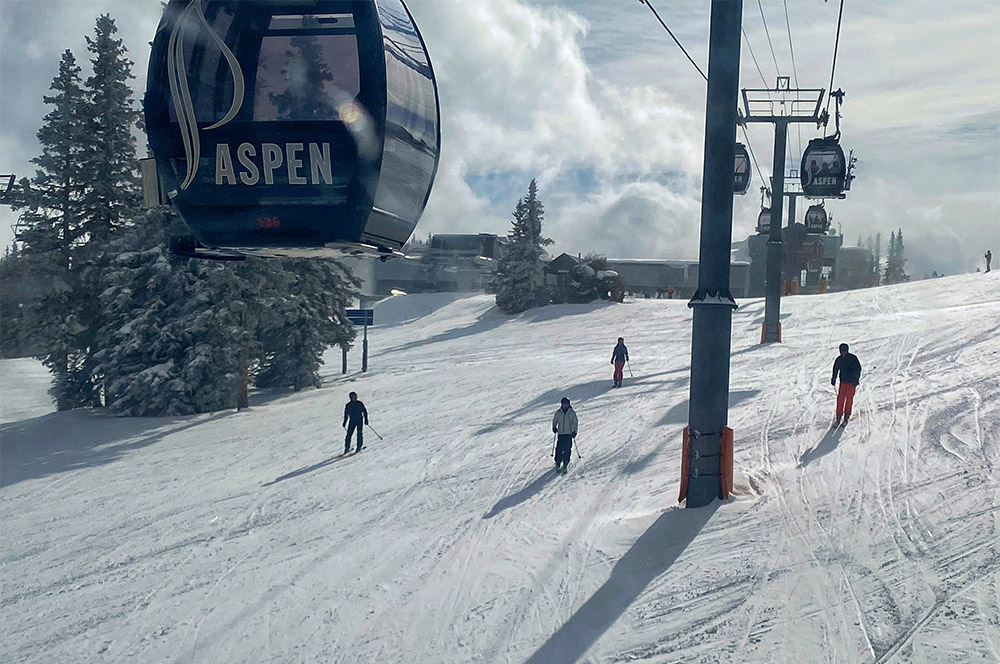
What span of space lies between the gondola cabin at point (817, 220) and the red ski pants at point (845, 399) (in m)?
22.7

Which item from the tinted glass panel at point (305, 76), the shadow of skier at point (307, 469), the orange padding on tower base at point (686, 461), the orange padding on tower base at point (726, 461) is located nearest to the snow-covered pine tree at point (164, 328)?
the shadow of skier at point (307, 469)

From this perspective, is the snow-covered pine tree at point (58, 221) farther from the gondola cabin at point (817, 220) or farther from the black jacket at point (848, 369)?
the gondola cabin at point (817, 220)

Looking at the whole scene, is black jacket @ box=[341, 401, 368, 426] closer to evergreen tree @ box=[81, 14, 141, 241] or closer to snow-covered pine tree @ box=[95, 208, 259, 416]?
snow-covered pine tree @ box=[95, 208, 259, 416]

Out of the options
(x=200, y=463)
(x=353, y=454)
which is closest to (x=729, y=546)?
(x=353, y=454)

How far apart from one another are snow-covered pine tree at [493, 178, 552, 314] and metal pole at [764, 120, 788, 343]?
2278 cm

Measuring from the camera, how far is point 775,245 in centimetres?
2891

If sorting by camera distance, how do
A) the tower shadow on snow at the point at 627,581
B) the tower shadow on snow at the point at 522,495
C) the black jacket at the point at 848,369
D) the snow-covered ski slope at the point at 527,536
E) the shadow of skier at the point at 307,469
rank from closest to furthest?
1. the tower shadow on snow at the point at 627,581
2. the snow-covered ski slope at the point at 527,536
3. the tower shadow on snow at the point at 522,495
4. the black jacket at the point at 848,369
5. the shadow of skier at the point at 307,469

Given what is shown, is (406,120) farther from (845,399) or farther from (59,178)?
(59,178)

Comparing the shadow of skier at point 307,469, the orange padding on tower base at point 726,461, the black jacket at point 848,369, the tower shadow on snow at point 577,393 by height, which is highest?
the black jacket at point 848,369

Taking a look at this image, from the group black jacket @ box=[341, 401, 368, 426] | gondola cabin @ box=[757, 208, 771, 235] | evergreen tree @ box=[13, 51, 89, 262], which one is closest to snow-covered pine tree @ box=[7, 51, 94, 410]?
evergreen tree @ box=[13, 51, 89, 262]

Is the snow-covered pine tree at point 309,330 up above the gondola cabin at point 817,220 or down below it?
below

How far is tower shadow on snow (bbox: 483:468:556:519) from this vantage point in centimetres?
1106

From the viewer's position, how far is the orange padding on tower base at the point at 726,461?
386 inches

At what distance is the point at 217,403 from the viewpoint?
24.1 meters
